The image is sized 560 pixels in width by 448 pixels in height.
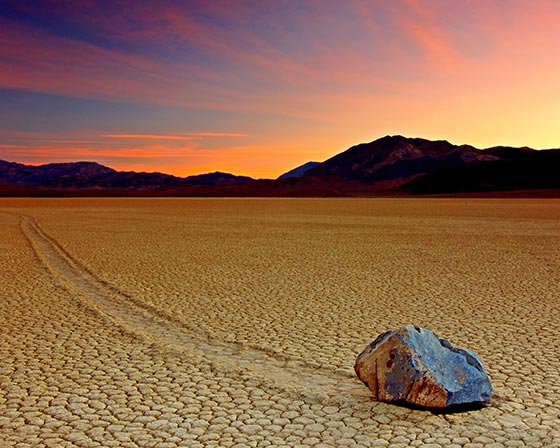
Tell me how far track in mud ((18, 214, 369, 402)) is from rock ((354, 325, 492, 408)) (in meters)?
0.37

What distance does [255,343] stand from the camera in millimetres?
6648

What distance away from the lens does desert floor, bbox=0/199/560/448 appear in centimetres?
431

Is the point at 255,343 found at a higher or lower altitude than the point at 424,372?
lower

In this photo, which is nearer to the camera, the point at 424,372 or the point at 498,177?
the point at 424,372

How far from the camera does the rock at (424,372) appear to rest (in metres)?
4.52

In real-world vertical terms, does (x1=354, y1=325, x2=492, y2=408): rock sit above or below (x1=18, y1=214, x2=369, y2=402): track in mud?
above

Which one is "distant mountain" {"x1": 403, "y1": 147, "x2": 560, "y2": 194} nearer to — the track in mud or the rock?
the track in mud

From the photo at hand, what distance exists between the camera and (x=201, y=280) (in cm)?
1112

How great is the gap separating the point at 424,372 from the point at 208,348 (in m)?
2.69

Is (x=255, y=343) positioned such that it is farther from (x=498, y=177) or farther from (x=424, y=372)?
(x=498, y=177)

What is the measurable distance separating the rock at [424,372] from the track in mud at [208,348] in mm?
375

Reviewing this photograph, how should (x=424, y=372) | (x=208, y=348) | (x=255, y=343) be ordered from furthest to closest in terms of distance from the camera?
(x=255, y=343)
(x=208, y=348)
(x=424, y=372)

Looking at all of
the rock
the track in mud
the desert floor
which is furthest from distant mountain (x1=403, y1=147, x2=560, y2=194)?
the rock

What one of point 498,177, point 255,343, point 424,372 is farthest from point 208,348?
point 498,177
